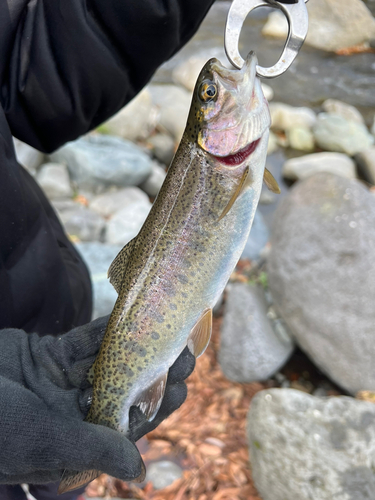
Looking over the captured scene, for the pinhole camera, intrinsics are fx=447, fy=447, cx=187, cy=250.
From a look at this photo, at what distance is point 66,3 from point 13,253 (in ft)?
3.94

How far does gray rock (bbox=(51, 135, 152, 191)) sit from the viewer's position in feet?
22.4

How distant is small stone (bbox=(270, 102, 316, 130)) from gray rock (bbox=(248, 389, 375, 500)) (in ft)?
25.4

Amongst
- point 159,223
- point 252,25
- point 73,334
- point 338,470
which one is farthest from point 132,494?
point 252,25

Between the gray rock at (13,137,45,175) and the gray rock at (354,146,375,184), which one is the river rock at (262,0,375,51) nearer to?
the gray rock at (354,146,375,184)

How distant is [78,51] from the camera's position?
2123mm

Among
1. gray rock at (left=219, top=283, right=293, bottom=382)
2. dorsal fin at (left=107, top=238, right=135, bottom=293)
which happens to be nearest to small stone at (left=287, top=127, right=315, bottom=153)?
gray rock at (left=219, top=283, right=293, bottom=382)

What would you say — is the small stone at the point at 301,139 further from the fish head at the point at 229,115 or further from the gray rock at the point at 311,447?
the fish head at the point at 229,115

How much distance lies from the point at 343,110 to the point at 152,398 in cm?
1021

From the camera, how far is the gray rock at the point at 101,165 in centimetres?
682

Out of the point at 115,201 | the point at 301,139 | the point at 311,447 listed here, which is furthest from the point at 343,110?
the point at 311,447

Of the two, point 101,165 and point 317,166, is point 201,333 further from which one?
point 317,166

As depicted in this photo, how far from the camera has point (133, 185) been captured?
7145 mm

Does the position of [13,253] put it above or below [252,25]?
above

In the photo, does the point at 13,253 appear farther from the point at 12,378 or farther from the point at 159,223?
the point at 159,223
